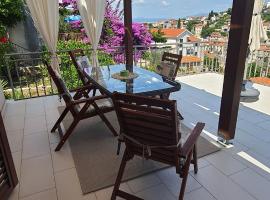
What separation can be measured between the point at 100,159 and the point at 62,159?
42cm

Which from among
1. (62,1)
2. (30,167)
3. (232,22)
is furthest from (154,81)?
(62,1)

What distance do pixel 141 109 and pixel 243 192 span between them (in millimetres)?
1189

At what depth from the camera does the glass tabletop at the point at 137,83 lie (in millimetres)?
2474

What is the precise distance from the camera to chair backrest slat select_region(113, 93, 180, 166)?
4.78 ft

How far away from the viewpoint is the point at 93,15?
14.2ft

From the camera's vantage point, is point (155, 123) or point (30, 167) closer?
point (155, 123)

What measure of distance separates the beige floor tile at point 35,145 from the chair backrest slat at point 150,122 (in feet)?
4.43

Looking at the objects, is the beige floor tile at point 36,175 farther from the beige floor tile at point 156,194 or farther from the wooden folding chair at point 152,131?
the beige floor tile at point 156,194

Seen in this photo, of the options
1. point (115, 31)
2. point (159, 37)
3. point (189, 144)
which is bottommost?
point (189, 144)

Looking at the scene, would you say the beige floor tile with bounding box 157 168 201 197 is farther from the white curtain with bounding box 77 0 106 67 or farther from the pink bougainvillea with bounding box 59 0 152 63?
the pink bougainvillea with bounding box 59 0 152 63

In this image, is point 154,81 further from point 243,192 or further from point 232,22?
point 243,192

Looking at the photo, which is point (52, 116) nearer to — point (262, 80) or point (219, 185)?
point (219, 185)

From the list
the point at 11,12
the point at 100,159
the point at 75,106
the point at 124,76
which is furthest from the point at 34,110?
the point at 11,12

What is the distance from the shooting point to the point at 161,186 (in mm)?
2020
